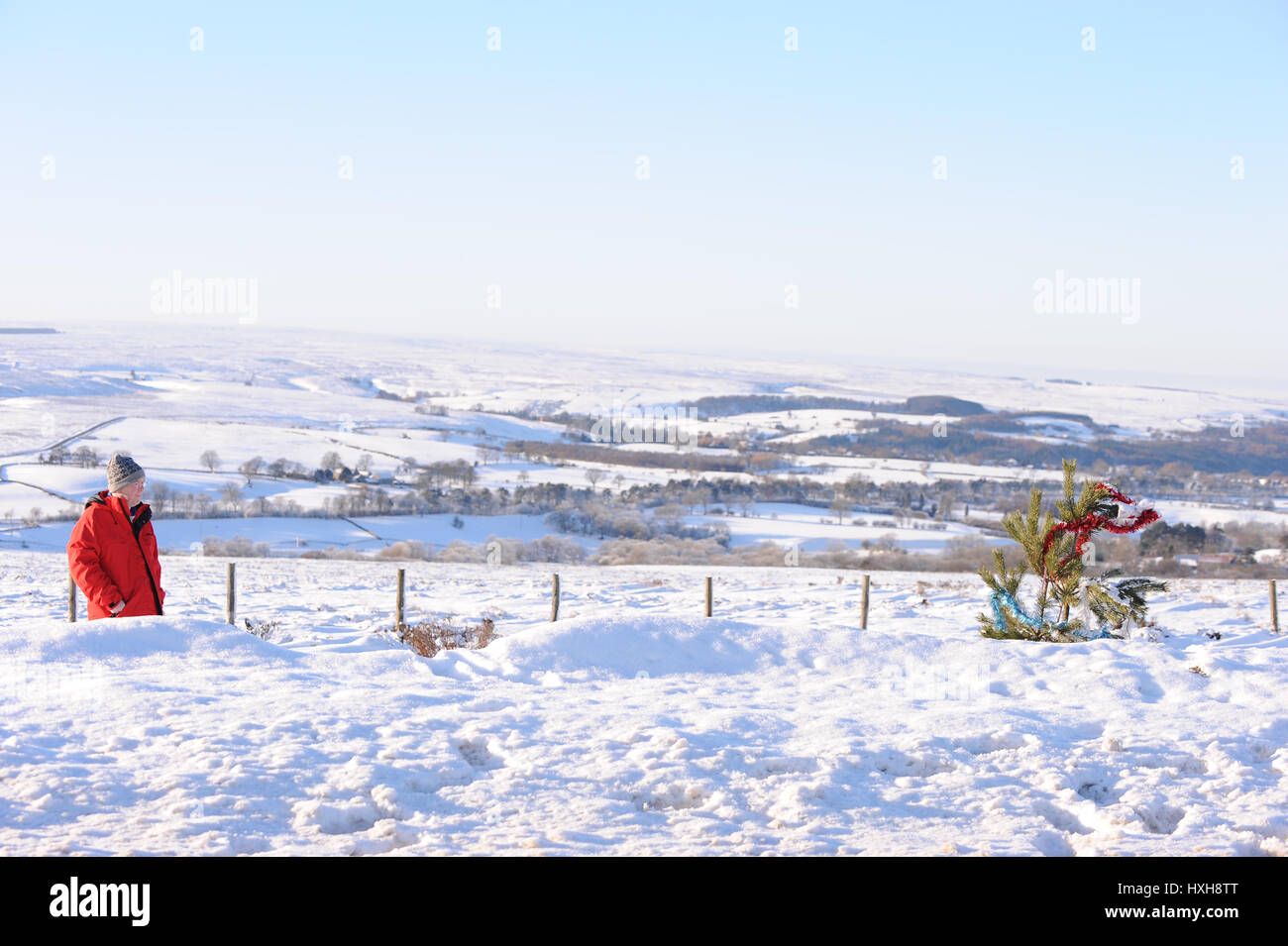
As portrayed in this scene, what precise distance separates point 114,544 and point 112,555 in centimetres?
9

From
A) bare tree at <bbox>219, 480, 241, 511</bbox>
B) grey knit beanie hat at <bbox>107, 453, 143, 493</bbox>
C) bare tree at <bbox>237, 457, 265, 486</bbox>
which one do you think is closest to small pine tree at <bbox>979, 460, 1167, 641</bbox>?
grey knit beanie hat at <bbox>107, 453, 143, 493</bbox>

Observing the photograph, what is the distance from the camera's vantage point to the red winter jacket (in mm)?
6871

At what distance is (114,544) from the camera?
7.03 m

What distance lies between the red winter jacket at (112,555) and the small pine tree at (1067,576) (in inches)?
299

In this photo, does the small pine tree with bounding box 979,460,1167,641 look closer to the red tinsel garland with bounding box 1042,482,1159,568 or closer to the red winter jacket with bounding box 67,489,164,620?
the red tinsel garland with bounding box 1042,482,1159,568

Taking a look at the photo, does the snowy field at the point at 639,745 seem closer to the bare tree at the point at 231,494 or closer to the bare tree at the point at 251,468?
the bare tree at the point at 231,494

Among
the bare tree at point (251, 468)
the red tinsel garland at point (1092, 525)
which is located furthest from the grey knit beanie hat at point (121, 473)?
the bare tree at point (251, 468)

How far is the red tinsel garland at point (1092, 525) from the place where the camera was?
34.3 ft

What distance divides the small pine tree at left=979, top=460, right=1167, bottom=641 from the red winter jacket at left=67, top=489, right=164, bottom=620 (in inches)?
299

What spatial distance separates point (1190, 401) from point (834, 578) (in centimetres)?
16220
